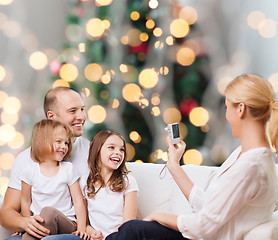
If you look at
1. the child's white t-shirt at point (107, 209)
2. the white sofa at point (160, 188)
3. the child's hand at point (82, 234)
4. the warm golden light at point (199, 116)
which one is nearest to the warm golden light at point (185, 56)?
the warm golden light at point (199, 116)

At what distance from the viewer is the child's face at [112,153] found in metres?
1.77

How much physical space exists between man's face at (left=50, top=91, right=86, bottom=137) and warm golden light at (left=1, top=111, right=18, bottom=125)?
97 centimetres

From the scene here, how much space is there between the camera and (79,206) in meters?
1.76

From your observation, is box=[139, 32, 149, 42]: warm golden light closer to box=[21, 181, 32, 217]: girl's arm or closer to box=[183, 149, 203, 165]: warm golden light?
box=[183, 149, 203, 165]: warm golden light

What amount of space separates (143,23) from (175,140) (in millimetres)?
1229

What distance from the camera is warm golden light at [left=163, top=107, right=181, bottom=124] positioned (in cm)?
258

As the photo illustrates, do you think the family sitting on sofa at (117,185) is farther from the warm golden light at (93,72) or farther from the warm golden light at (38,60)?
the warm golden light at (38,60)

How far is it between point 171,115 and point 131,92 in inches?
12.1

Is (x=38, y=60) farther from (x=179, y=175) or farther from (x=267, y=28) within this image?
(x=179, y=175)

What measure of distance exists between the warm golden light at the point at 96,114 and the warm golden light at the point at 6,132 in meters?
0.58

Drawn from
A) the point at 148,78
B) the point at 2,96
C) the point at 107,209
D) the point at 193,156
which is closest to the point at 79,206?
the point at 107,209

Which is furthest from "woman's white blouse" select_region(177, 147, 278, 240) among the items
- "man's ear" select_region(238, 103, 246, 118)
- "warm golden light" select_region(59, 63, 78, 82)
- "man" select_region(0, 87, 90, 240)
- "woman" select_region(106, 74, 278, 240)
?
"warm golden light" select_region(59, 63, 78, 82)

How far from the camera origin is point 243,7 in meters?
2.48

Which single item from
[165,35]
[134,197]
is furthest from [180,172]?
[165,35]
